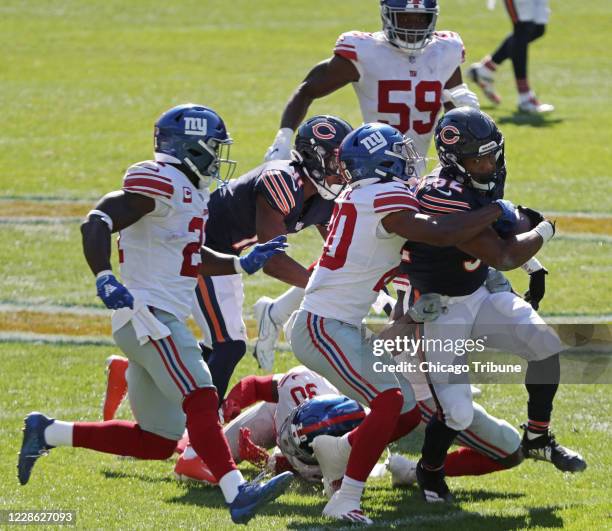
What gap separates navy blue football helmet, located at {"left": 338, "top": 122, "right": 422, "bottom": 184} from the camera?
5.50m

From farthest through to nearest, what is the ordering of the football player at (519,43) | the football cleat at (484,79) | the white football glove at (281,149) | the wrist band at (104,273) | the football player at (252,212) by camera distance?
1. the football cleat at (484,79)
2. the football player at (519,43)
3. the white football glove at (281,149)
4. the football player at (252,212)
5. the wrist band at (104,273)

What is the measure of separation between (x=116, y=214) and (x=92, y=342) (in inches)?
127

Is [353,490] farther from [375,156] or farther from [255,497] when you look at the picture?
[375,156]

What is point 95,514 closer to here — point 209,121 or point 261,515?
point 261,515

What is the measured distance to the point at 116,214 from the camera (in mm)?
5273

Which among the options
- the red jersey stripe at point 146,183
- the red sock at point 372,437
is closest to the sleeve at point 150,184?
the red jersey stripe at point 146,183

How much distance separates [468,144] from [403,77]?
217cm

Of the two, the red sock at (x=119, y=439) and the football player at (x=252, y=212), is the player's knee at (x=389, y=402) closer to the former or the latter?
the red sock at (x=119, y=439)

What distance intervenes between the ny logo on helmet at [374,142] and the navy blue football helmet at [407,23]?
2.07 m

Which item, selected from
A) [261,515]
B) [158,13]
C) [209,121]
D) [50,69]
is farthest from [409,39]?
[158,13]

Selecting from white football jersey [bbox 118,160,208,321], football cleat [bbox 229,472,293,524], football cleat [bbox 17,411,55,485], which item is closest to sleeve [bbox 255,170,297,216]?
white football jersey [bbox 118,160,208,321]

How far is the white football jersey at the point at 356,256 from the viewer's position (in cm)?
539

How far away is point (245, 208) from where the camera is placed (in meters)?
6.51

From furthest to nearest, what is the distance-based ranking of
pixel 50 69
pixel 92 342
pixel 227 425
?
1. pixel 50 69
2. pixel 92 342
3. pixel 227 425
